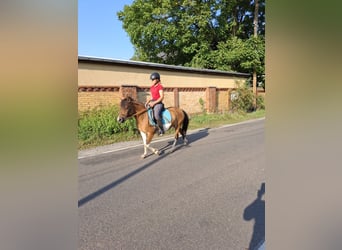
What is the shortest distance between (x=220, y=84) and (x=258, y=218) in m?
17.7

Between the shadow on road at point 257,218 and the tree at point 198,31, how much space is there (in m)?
18.5

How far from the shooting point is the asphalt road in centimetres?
336

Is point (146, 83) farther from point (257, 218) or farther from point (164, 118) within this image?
point (257, 218)

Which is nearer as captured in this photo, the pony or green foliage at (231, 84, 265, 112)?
the pony

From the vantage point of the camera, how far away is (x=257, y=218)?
3.79 metres

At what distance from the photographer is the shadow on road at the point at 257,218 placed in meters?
3.19

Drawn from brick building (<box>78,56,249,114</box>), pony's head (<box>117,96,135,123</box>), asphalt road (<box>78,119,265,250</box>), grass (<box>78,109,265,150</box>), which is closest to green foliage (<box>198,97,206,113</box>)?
brick building (<box>78,56,249,114</box>)

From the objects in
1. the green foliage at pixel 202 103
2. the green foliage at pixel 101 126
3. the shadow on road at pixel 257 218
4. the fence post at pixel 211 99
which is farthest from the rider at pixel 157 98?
the fence post at pixel 211 99

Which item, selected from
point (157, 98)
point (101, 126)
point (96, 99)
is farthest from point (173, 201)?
point (96, 99)

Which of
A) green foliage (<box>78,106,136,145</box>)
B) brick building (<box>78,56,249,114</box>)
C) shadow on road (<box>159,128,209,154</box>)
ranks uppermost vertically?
brick building (<box>78,56,249,114</box>)

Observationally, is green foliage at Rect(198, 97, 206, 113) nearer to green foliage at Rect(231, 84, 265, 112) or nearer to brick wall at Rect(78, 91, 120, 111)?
green foliage at Rect(231, 84, 265, 112)
